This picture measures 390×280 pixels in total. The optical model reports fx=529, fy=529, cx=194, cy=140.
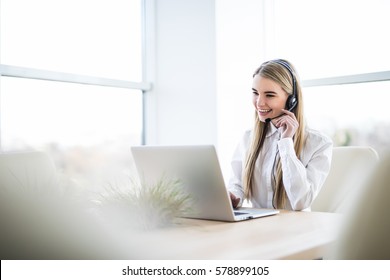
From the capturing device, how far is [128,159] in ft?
12.5

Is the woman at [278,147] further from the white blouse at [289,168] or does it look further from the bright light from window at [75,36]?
the bright light from window at [75,36]

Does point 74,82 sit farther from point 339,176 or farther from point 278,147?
point 339,176

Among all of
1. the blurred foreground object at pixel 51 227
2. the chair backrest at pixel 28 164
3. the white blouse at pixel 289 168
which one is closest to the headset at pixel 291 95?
the white blouse at pixel 289 168

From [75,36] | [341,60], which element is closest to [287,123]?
[341,60]

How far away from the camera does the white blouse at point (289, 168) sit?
2.15 metres

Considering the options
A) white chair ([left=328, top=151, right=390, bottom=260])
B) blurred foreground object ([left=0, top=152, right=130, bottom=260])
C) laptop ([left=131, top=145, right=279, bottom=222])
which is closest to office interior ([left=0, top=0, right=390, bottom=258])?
laptop ([left=131, top=145, right=279, bottom=222])

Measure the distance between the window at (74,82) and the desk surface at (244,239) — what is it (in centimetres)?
176

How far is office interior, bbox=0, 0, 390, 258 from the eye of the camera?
10.6ft

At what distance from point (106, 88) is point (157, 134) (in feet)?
1.80

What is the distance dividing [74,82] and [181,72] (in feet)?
2.59

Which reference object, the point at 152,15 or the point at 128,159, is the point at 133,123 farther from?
the point at 152,15
